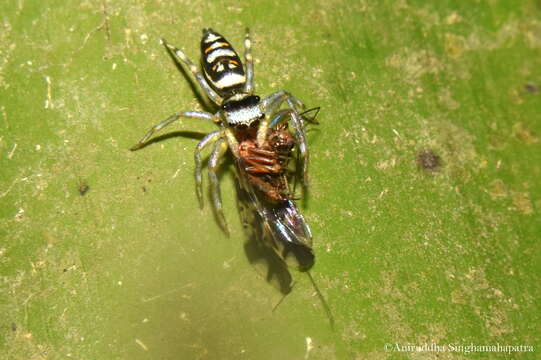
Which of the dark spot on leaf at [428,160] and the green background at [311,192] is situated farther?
the dark spot on leaf at [428,160]

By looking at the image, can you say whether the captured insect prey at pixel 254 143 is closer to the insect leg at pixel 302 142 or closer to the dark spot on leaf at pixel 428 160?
the insect leg at pixel 302 142

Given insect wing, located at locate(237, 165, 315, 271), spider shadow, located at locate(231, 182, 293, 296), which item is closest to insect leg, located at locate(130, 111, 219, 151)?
insect wing, located at locate(237, 165, 315, 271)

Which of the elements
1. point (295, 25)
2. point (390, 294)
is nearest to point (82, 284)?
point (390, 294)

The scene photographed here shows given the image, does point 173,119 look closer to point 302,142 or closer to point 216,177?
point 216,177

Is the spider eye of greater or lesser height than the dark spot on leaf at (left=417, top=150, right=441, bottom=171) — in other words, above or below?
above

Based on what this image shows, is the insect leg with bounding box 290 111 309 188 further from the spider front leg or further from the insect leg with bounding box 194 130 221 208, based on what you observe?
the insect leg with bounding box 194 130 221 208

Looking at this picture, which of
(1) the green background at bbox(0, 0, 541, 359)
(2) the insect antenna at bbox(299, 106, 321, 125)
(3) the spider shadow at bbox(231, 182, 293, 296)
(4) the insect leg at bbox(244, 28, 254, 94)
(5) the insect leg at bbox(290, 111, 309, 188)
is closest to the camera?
(1) the green background at bbox(0, 0, 541, 359)

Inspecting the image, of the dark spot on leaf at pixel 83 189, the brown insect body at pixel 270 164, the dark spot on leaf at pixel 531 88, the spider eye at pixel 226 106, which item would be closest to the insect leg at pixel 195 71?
the spider eye at pixel 226 106

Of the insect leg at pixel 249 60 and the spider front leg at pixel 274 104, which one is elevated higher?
the insect leg at pixel 249 60
